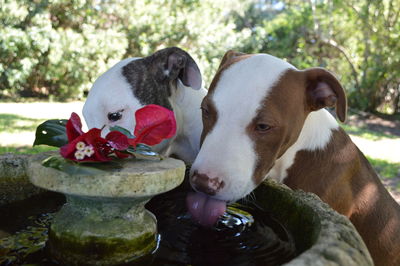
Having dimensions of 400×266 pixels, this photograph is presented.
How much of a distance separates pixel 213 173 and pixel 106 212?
24.8 inches

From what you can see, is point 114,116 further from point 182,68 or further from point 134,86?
point 182,68

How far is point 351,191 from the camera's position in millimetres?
2570

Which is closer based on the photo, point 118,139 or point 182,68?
point 118,139

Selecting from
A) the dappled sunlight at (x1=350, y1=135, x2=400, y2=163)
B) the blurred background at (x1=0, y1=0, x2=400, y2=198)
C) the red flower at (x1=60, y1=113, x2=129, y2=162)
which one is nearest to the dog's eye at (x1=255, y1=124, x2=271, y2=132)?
the red flower at (x1=60, y1=113, x2=129, y2=162)

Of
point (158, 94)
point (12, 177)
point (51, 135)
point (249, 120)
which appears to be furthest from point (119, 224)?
point (158, 94)

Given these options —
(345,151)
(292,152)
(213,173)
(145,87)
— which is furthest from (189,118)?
(213,173)

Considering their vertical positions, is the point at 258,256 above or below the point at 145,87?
below

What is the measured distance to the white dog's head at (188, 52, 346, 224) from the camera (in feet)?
6.02

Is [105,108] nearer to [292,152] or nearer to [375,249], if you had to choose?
[292,152]

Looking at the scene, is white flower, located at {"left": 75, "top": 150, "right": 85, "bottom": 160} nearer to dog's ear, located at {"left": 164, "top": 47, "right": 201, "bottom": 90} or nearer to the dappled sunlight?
dog's ear, located at {"left": 164, "top": 47, "right": 201, "bottom": 90}

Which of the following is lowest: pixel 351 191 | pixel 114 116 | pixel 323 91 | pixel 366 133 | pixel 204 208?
pixel 366 133

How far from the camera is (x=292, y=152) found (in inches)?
99.7

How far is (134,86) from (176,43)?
39.2 feet

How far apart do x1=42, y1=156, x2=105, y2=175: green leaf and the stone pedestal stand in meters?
0.01
